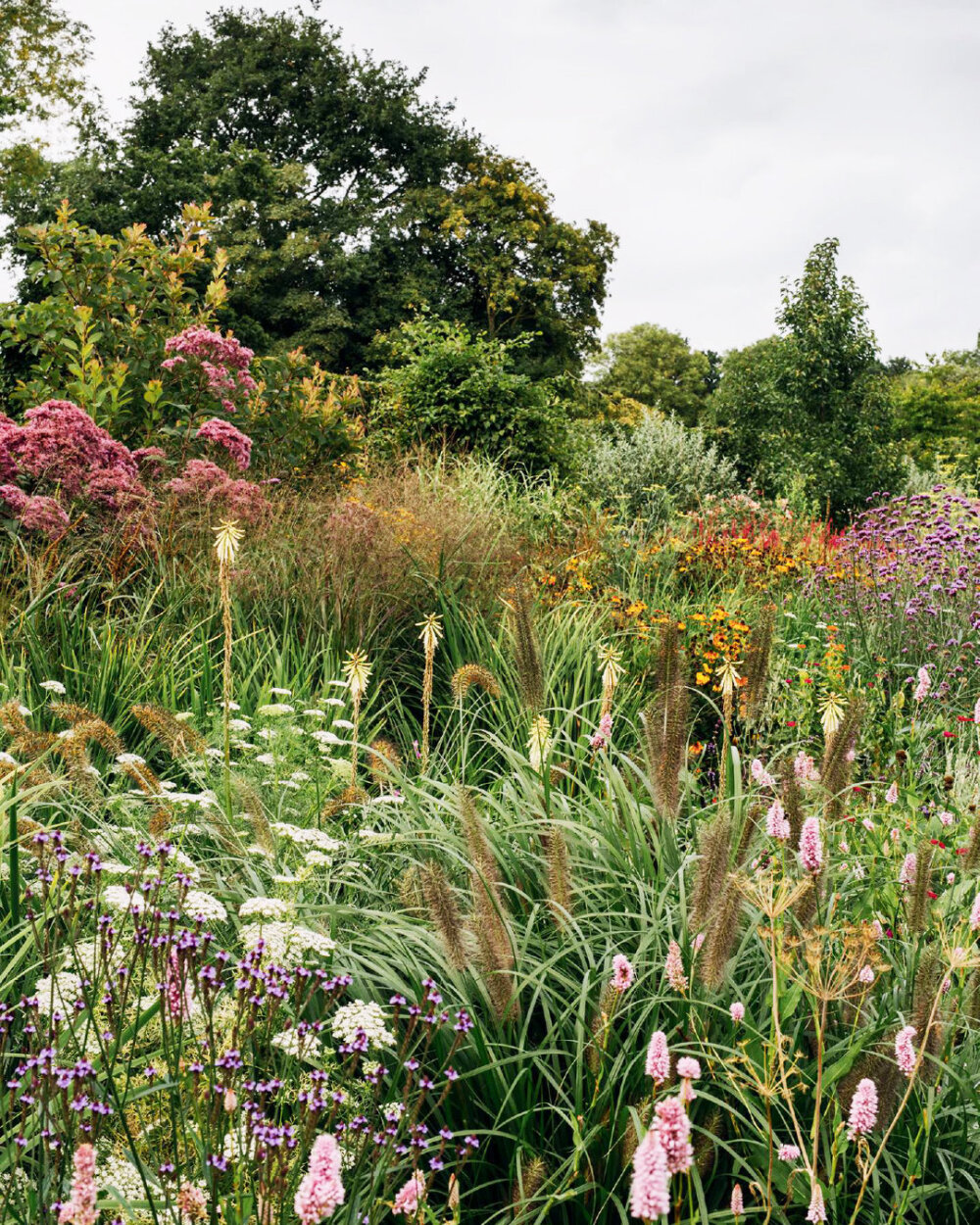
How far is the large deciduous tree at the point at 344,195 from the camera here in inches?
1017

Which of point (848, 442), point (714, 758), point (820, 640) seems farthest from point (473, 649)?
point (848, 442)

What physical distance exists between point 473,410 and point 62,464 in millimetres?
7780

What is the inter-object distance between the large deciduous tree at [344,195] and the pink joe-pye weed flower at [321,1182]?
2582 centimetres

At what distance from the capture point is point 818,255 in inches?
734

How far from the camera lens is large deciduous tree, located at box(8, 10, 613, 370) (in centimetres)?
2584

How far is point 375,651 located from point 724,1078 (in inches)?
159

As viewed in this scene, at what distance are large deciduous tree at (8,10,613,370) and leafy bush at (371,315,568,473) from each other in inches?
501

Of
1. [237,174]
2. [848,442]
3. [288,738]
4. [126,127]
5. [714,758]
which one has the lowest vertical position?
[714,758]

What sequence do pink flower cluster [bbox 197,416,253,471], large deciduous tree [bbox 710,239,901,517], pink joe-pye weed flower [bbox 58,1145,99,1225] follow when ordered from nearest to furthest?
pink joe-pye weed flower [bbox 58,1145,99,1225], pink flower cluster [bbox 197,416,253,471], large deciduous tree [bbox 710,239,901,517]

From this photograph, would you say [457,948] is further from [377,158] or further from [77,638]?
[377,158]

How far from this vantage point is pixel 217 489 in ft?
20.7

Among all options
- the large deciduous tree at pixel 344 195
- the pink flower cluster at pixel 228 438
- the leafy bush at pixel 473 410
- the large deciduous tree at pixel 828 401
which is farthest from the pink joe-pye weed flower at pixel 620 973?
the large deciduous tree at pixel 344 195

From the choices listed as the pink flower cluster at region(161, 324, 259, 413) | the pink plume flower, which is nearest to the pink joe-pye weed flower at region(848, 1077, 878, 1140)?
the pink plume flower

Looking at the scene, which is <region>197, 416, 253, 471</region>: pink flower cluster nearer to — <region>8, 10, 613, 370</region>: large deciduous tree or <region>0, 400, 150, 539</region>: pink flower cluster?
<region>0, 400, 150, 539</region>: pink flower cluster
